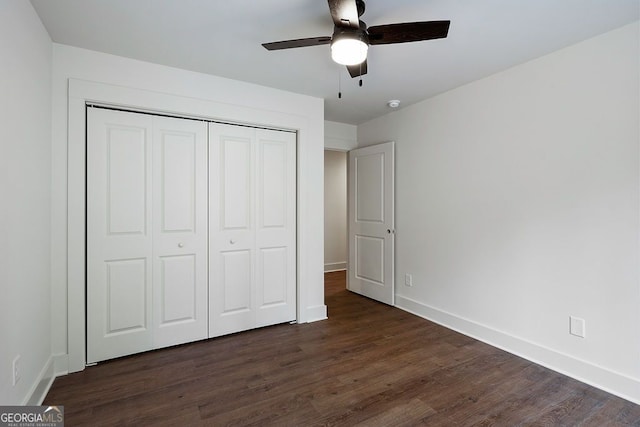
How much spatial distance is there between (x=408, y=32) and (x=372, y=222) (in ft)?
9.03

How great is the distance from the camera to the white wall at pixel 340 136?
4316mm

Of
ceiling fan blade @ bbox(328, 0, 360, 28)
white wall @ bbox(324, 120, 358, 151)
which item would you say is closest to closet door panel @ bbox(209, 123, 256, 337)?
white wall @ bbox(324, 120, 358, 151)

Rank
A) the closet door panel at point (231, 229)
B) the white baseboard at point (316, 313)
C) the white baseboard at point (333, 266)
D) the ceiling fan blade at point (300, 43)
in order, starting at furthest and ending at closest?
1. the white baseboard at point (333, 266)
2. the white baseboard at point (316, 313)
3. the closet door panel at point (231, 229)
4. the ceiling fan blade at point (300, 43)

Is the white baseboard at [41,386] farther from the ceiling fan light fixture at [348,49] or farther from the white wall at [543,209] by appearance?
the white wall at [543,209]

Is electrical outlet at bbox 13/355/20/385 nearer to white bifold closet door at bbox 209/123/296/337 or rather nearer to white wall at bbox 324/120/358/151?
white bifold closet door at bbox 209/123/296/337

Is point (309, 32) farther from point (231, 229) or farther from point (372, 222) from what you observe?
point (372, 222)

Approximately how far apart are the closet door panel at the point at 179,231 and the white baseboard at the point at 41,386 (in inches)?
27.1

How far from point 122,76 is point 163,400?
8.07 feet

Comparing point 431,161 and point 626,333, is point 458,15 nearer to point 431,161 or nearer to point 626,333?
A: point 431,161

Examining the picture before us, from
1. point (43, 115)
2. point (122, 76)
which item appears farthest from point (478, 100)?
point (43, 115)

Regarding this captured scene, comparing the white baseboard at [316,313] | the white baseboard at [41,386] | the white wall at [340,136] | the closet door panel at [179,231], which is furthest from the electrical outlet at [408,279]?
the white baseboard at [41,386]

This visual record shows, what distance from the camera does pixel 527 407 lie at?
1937 millimetres

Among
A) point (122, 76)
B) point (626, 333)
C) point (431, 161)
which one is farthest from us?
point (431, 161)

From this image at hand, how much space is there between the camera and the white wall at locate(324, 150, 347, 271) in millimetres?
6078
